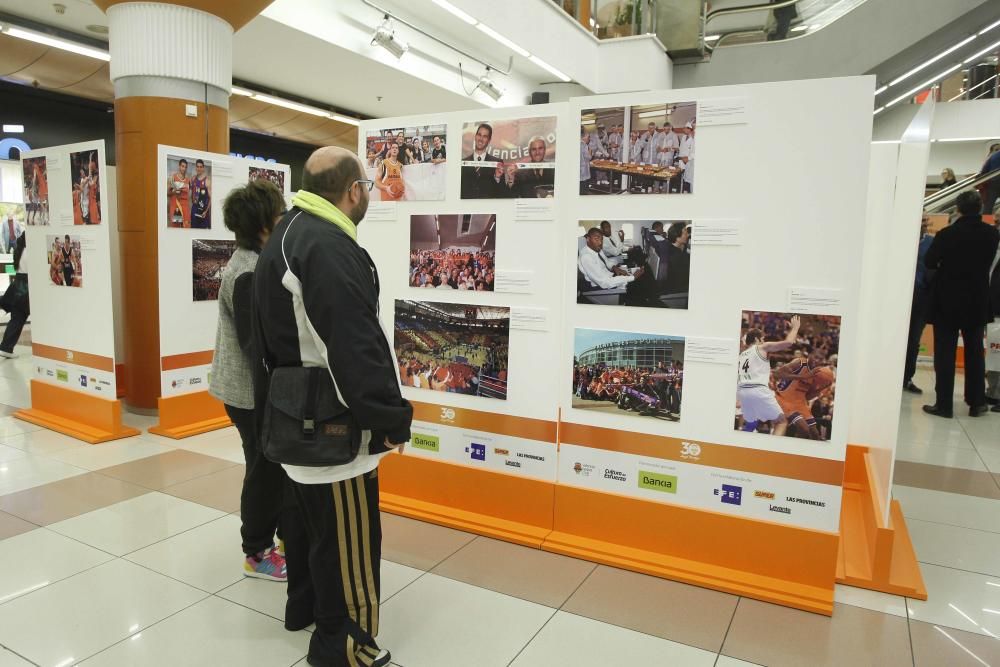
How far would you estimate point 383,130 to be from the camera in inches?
123

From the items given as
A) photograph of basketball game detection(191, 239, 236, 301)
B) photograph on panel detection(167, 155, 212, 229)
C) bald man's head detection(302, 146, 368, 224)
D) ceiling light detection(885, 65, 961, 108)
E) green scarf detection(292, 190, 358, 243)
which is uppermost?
ceiling light detection(885, 65, 961, 108)

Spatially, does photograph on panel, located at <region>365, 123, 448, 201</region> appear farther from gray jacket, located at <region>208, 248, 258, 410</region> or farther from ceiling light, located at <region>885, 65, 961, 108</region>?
ceiling light, located at <region>885, 65, 961, 108</region>

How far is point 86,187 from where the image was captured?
432 centimetres

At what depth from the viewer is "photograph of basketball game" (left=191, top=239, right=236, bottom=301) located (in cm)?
455

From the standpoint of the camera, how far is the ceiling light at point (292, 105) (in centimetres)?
873

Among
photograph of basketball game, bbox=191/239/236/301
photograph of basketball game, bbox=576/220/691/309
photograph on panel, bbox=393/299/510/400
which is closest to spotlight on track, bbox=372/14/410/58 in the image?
photograph of basketball game, bbox=191/239/236/301

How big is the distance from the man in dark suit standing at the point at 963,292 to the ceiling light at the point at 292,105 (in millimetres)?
8164

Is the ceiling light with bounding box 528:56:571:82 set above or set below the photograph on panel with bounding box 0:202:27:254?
above

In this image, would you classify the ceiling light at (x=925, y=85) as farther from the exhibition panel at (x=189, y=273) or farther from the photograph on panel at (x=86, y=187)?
the photograph on panel at (x=86, y=187)

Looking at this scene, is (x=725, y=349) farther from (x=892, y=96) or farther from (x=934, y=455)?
(x=892, y=96)

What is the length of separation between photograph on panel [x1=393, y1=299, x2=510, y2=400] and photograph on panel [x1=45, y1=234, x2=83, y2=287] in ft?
9.23

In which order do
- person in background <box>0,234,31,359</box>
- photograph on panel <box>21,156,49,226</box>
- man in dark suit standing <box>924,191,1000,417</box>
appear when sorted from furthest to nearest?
1. person in background <box>0,234,31,359</box>
2. man in dark suit standing <box>924,191,1000,417</box>
3. photograph on panel <box>21,156,49,226</box>

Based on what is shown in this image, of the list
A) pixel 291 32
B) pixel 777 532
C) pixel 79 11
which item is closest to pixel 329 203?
pixel 777 532

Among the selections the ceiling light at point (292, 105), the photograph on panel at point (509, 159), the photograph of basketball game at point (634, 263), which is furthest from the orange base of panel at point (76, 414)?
the ceiling light at point (292, 105)
